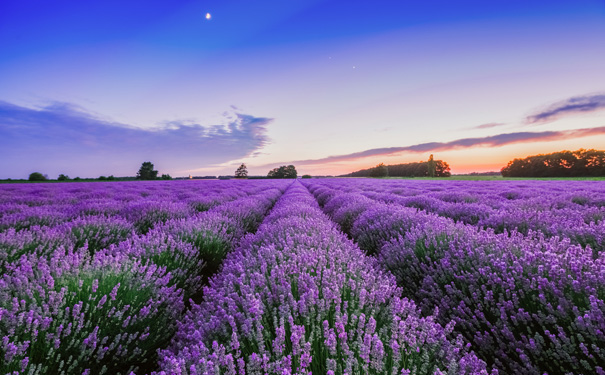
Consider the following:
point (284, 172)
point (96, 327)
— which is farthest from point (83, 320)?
point (284, 172)

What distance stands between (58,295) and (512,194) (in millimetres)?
12827

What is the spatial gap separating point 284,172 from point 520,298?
86.1m

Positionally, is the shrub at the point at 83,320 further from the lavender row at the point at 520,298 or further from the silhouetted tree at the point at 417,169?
the silhouetted tree at the point at 417,169

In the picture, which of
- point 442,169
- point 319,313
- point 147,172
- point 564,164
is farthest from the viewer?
point 442,169

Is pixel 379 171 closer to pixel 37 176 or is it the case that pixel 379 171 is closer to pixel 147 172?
pixel 147 172

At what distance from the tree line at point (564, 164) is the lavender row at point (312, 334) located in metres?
63.4

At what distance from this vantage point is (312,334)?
1235 mm

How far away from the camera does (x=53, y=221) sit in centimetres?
472

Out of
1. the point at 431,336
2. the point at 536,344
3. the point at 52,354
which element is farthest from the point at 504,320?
the point at 52,354

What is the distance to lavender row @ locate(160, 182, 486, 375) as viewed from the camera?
42.4 inches

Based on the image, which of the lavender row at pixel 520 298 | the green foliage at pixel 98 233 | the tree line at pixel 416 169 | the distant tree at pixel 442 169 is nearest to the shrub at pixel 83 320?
the green foliage at pixel 98 233

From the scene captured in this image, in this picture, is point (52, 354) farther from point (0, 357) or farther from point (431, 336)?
point (431, 336)

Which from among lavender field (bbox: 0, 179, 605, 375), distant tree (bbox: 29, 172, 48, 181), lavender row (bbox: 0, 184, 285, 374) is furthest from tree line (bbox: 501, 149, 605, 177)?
distant tree (bbox: 29, 172, 48, 181)

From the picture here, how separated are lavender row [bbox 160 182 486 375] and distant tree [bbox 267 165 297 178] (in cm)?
8472
